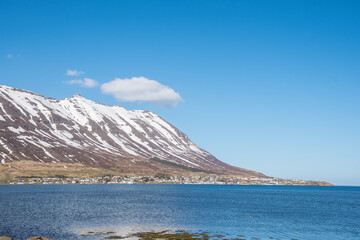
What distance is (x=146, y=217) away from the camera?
92562 millimetres

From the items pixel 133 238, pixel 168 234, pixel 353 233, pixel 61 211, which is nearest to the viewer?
pixel 133 238

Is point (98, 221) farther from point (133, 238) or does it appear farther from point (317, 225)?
point (317, 225)

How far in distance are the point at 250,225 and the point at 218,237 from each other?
19.4 metres

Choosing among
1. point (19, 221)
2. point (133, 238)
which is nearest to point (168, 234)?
point (133, 238)

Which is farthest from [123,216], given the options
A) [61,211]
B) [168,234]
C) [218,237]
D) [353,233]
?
[353,233]

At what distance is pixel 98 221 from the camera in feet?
275

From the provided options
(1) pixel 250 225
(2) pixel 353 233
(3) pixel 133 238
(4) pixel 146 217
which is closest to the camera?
(3) pixel 133 238

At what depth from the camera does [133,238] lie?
205 feet

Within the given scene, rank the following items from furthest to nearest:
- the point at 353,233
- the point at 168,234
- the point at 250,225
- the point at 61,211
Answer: the point at 61,211
the point at 250,225
the point at 353,233
the point at 168,234

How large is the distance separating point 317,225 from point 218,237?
112ft

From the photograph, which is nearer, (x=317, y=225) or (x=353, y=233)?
(x=353, y=233)

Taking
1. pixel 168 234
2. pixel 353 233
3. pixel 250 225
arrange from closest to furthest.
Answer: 1. pixel 168 234
2. pixel 353 233
3. pixel 250 225

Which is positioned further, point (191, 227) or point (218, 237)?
point (191, 227)

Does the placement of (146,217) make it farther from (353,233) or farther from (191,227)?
(353,233)
